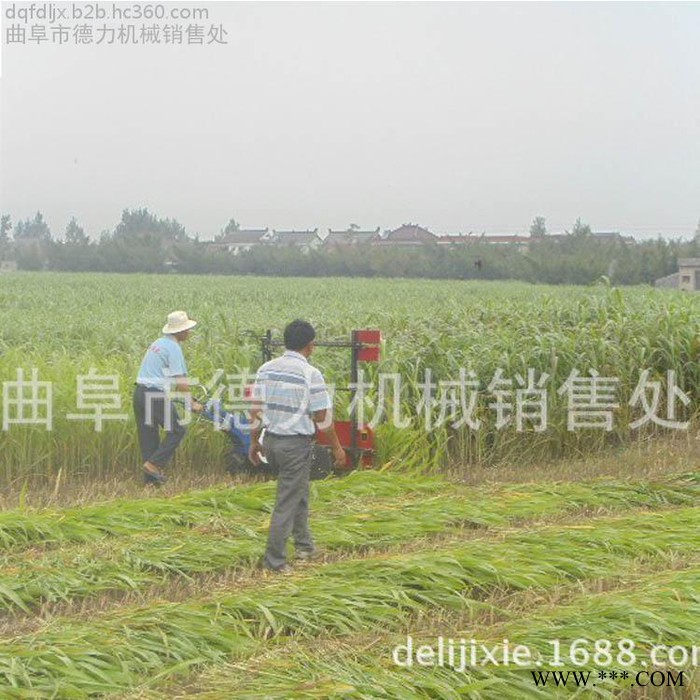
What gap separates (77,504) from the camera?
7801 mm

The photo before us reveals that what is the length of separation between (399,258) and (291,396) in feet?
164

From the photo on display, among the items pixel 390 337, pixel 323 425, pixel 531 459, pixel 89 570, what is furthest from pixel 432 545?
pixel 390 337

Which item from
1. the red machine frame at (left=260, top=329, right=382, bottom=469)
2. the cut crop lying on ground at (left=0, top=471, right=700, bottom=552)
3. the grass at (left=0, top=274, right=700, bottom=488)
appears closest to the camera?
the cut crop lying on ground at (left=0, top=471, right=700, bottom=552)

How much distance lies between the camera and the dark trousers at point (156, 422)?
343 inches

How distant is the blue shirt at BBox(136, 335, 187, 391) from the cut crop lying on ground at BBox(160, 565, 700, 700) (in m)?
4.18

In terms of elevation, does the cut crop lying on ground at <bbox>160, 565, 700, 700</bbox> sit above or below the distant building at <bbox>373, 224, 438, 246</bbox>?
below

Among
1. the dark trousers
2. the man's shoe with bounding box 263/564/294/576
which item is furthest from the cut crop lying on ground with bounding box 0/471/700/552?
the dark trousers

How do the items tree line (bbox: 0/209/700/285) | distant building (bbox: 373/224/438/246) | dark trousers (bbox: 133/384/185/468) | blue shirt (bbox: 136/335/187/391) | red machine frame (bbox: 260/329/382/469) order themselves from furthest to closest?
distant building (bbox: 373/224/438/246) < tree line (bbox: 0/209/700/285) < red machine frame (bbox: 260/329/382/469) < dark trousers (bbox: 133/384/185/468) < blue shirt (bbox: 136/335/187/391)

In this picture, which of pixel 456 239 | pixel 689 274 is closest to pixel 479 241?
pixel 456 239

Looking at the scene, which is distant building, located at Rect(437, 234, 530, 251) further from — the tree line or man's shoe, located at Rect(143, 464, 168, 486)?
man's shoe, located at Rect(143, 464, 168, 486)

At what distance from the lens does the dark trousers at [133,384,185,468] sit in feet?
28.6

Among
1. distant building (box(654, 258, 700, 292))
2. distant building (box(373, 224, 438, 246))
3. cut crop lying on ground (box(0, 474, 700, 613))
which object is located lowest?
cut crop lying on ground (box(0, 474, 700, 613))

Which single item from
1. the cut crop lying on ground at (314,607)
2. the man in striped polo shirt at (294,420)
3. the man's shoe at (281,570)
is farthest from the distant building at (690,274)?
the man's shoe at (281,570)

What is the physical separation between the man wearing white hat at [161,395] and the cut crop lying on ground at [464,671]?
4201 millimetres
